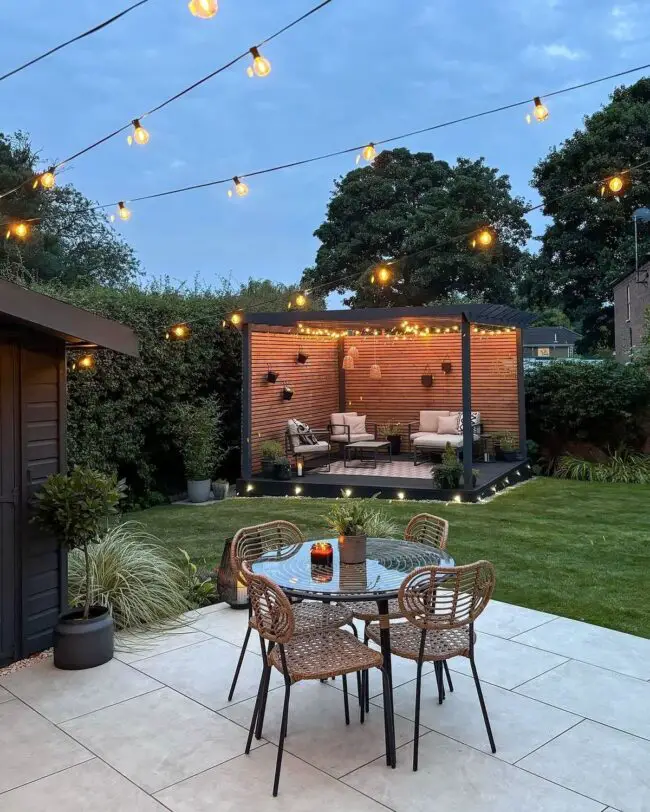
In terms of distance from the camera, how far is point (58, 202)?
20922 mm

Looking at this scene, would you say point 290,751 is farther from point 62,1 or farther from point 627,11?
point 627,11

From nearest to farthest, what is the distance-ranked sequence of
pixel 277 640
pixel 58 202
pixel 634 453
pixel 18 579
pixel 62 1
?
pixel 277 640, pixel 18 579, pixel 62 1, pixel 634 453, pixel 58 202

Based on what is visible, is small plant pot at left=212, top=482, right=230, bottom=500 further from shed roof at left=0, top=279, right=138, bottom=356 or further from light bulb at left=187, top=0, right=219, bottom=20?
light bulb at left=187, top=0, right=219, bottom=20

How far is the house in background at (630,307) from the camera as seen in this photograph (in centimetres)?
1916

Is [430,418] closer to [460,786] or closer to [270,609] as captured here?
[270,609]

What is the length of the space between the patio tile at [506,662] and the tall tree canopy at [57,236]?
13371 mm

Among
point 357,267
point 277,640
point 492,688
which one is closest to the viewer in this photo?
point 277,640

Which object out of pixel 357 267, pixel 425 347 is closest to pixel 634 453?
pixel 425 347

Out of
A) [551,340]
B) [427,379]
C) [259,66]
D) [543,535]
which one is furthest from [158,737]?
[551,340]

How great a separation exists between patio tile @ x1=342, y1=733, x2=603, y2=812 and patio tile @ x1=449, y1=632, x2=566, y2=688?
3.00 feet

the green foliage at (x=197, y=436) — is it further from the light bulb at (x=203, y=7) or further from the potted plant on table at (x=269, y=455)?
the light bulb at (x=203, y=7)

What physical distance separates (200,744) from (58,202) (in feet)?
67.1

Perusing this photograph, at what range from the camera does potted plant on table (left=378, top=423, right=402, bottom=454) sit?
14.5 meters

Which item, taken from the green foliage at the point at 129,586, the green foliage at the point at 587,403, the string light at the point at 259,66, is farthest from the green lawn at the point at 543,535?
the string light at the point at 259,66
